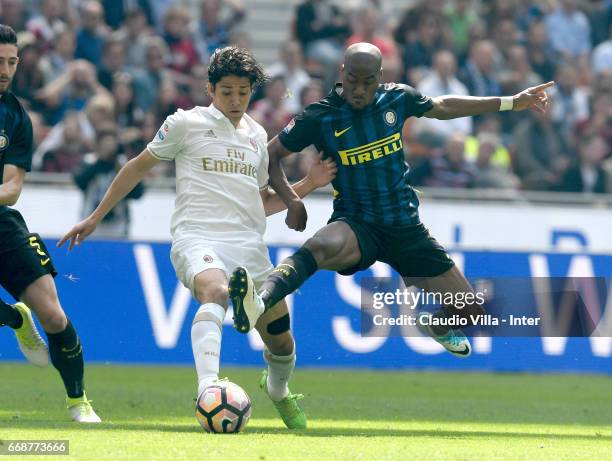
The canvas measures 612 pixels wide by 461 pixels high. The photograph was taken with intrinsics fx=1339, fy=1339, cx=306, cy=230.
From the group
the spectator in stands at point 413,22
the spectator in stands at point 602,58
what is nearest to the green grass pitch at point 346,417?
the spectator in stands at point 413,22

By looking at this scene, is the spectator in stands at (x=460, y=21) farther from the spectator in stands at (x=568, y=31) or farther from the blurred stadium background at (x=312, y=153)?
the spectator in stands at (x=568, y=31)

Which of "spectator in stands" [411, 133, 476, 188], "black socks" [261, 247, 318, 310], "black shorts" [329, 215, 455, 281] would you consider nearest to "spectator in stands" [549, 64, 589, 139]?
"spectator in stands" [411, 133, 476, 188]

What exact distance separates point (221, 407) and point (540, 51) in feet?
42.6

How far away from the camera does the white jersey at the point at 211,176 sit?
7.83m

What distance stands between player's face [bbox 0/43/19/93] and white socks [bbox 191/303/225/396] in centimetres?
187

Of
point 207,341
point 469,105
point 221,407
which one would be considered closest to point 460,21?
point 469,105

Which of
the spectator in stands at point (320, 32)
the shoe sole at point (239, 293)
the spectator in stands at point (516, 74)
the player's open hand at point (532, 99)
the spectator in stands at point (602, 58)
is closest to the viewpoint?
the shoe sole at point (239, 293)

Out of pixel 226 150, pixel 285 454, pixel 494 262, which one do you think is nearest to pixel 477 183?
pixel 494 262

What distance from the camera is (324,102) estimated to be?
8555 mm

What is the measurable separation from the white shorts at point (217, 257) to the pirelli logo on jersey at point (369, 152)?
0.89 metres

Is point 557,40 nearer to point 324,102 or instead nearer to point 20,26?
point 20,26

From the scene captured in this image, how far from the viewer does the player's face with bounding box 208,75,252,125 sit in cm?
785

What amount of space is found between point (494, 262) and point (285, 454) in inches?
267

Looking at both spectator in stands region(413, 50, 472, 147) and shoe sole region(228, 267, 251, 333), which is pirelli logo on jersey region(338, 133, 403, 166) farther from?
spectator in stands region(413, 50, 472, 147)
